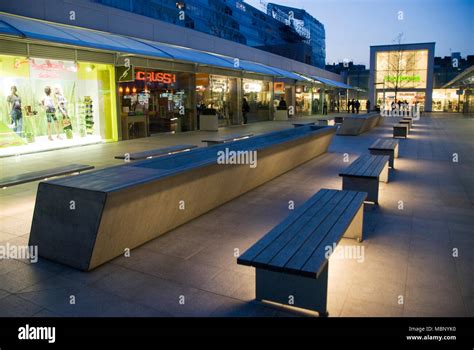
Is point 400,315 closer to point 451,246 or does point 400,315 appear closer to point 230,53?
point 451,246

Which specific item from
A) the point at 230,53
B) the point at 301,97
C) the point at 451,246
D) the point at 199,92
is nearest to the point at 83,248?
the point at 451,246

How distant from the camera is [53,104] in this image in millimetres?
14055

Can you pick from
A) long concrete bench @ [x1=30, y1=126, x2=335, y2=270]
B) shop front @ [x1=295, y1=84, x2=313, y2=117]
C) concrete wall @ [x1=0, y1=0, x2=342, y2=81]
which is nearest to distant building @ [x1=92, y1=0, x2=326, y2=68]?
shop front @ [x1=295, y1=84, x2=313, y2=117]

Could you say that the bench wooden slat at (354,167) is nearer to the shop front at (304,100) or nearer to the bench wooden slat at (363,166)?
the bench wooden slat at (363,166)

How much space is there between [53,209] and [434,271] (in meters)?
3.77

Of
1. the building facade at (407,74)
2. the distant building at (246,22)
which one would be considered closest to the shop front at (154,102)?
the distant building at (246,22)

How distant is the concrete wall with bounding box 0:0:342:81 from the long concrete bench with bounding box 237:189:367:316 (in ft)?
37.1

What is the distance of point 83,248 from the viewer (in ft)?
13.0

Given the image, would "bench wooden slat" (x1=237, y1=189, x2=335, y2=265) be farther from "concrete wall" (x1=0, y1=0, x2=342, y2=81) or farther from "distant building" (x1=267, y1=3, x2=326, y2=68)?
"distant building" (x1=267, y1=3, x2=326, y2=68)

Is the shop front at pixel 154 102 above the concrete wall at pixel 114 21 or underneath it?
underneath

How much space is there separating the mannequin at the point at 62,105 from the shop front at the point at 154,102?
204 centimetres

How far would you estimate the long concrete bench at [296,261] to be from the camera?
3004mm
